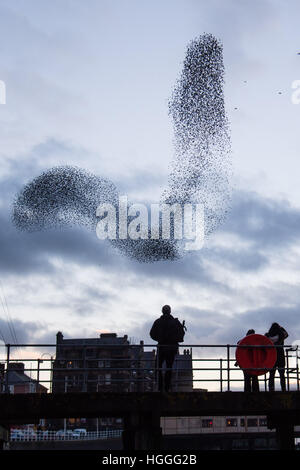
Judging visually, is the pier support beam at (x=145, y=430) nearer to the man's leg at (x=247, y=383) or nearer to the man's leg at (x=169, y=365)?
the man's leg at (x=169, y=365)

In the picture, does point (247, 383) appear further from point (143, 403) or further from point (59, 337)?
point (59, 337)

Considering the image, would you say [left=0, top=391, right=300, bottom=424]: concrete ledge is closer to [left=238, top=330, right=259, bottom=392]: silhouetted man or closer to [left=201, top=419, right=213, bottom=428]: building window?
[left=238, top=330, right=259, bottom=392]: silhouetted man

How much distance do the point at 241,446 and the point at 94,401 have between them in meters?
113

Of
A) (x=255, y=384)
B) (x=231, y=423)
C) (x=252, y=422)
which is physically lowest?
(x=255, y=384)

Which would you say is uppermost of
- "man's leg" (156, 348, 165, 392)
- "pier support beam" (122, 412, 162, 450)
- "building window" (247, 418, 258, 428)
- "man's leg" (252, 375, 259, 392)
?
"building window" (247, 418, 258, 428)

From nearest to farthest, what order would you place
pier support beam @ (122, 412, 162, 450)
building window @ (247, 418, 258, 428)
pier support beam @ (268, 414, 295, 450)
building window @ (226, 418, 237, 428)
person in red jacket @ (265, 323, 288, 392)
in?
pier support beam @ (122, 412, 162, 450) → person in red jacket @ (265, 323, 288, 392) → pier support beam @ (268, 414, 295, 450) → building window @ (247, 418, 258, 428) → building window @ (226, 418, 237, 428)

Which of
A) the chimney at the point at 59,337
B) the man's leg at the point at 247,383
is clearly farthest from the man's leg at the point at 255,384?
the chimney at the point at 59,337

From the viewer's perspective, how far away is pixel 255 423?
11500 centimetres

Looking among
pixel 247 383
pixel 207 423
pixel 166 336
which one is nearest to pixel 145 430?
pixel 166 336

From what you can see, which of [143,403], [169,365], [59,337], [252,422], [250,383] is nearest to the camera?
[143,403]

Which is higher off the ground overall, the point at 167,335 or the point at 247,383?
the point at 167,335

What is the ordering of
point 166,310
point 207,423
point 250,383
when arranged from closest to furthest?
point 166,310, point 250,383, point 207,423

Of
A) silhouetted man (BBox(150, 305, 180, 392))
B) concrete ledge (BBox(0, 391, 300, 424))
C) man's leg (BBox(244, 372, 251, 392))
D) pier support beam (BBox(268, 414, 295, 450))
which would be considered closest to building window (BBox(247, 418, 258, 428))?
pier support beam (BBox(268, 414, 295, 450))
